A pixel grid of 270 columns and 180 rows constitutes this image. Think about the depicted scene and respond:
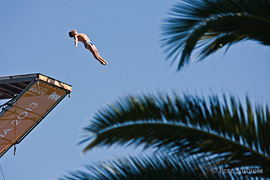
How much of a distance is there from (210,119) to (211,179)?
58cm

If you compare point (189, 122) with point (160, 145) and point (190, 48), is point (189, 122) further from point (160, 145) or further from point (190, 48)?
point (190, 48)

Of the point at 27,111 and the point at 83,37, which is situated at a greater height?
the point at 83,37

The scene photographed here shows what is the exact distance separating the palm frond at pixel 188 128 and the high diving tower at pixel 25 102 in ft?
33.0

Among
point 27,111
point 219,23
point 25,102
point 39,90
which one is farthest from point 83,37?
point 219,23

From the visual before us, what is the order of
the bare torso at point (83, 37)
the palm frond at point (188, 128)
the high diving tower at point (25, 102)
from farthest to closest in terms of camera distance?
1. the bare torso at point (83, 37)
2. the high diving tower at point (25, 102)
3. the palm frond at point (188, 128)

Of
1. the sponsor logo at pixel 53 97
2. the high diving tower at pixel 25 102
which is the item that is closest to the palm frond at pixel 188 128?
the high diving tower at pixel 25 102

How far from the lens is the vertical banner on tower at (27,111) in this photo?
14406 millimetres

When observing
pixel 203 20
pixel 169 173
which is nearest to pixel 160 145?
pixel 169 173

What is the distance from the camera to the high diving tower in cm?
1393

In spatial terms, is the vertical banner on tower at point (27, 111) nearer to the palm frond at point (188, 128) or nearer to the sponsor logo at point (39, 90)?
the sponsor logo at point (39, 90)

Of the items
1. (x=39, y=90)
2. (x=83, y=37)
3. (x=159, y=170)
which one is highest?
(x=83, y=37)

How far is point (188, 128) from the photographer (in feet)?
13.1

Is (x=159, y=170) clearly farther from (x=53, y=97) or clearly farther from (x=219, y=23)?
(x=53, y=97)

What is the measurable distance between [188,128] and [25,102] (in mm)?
11631
